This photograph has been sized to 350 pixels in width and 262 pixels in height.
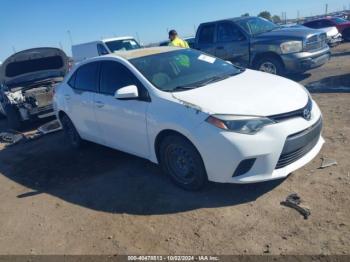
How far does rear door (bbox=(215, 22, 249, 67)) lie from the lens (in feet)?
33.1

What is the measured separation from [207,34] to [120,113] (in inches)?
274

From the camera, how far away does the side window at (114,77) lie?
4816 mm

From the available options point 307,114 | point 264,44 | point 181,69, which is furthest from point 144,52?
point 264,44

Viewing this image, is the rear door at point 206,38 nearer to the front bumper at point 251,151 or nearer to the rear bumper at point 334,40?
the front bumper at point 251,151

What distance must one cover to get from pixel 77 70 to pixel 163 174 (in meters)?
2.54

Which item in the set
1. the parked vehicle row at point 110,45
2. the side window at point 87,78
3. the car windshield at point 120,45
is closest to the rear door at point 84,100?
the side window at point 87,78

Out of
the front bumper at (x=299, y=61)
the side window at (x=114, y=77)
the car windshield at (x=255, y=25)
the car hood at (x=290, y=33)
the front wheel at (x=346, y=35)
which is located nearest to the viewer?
the side window at (x=114, y=77)

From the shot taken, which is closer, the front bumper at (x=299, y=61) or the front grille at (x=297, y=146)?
the front grille at (x=297, y=146)

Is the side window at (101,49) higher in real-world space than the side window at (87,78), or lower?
lower

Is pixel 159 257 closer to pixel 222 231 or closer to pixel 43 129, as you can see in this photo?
pixel 222 231

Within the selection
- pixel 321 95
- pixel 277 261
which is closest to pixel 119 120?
pixel 277 261

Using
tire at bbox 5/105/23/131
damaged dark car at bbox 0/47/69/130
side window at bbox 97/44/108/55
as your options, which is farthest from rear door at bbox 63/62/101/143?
side window at bbox 97/44/108/55

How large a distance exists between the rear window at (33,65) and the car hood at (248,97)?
626 cm

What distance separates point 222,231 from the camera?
11.6 feet
